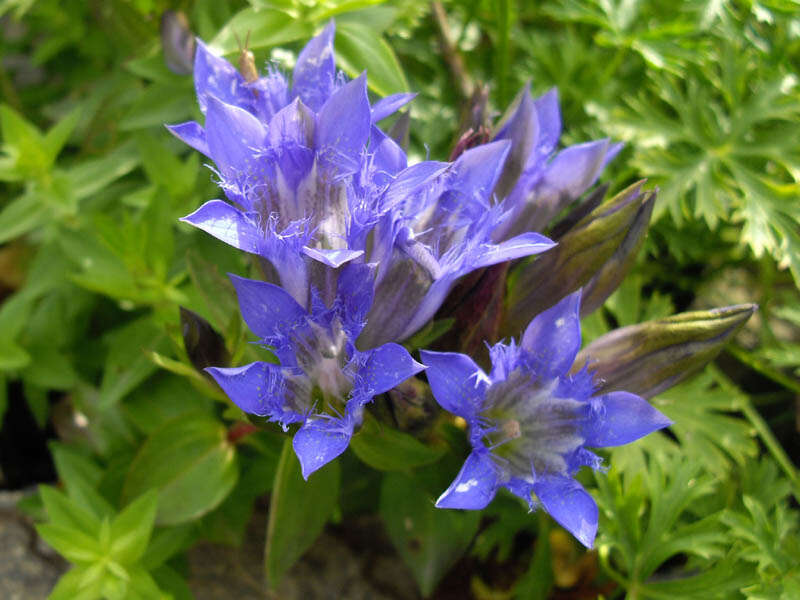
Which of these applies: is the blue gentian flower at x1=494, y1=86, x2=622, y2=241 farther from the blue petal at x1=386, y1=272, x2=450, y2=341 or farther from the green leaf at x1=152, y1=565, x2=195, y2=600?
the green leaf at x1=152, y1=565, x2=195, y2=600

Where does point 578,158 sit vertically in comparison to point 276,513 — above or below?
above

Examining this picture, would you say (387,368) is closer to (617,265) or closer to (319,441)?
(319,441)

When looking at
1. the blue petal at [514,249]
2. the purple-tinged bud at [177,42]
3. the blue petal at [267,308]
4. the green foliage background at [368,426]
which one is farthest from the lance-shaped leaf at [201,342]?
the purple-tinged bud at [177,42]

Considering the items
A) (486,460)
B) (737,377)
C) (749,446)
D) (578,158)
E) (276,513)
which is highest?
(578,158)

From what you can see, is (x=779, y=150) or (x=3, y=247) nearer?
(x=779, y=150)

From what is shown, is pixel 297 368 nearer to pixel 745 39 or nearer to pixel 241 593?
pixel 241 593

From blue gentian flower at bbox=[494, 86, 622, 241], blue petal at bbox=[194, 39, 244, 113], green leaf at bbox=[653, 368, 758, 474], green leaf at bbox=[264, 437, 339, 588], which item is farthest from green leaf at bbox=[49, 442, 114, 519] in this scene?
green leaf at bbox=[653, 368, 758, 474]

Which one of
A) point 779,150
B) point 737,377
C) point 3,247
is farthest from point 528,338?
point 3,247

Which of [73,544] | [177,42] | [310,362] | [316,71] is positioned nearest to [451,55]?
[177,42]
